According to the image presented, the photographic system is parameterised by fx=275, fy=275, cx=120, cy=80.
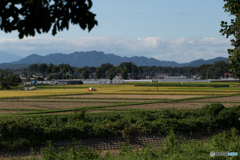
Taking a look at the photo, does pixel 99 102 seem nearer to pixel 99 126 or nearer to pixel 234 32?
pixel 99 126

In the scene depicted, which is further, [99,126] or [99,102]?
[99,102]

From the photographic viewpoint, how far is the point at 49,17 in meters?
6.05

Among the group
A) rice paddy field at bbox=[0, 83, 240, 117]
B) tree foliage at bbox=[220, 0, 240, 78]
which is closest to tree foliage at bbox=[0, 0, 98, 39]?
tree foliage at bbox=[220, 0, 240, 78]

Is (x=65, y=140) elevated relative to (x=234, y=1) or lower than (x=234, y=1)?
lower

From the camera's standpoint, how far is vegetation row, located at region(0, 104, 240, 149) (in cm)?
1584

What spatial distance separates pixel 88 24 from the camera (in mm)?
6336

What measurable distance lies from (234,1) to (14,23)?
925 centimetres

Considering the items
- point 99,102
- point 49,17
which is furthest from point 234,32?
point 99,102

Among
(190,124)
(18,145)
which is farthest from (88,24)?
(190,124)

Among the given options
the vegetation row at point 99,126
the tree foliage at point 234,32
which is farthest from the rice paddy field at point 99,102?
the tree foliage at point 234,32

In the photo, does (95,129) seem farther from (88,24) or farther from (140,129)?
(88,24)

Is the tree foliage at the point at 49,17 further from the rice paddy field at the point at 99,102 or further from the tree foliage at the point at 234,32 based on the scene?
the rice paddy field at the point at 99,102

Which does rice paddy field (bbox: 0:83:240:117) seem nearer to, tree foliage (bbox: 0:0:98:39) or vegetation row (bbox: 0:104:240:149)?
vegetation row (bbox: 0:104:240:149)

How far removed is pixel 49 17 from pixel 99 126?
41.1 ft
